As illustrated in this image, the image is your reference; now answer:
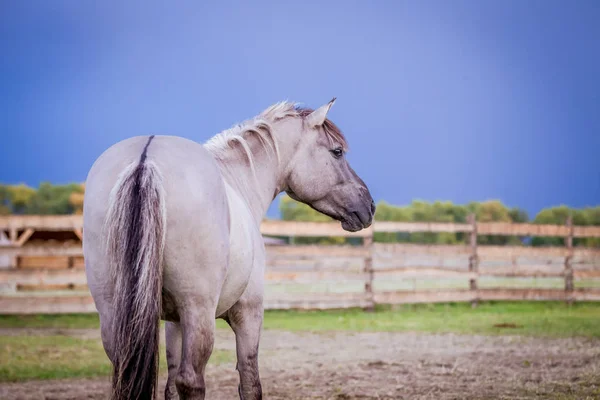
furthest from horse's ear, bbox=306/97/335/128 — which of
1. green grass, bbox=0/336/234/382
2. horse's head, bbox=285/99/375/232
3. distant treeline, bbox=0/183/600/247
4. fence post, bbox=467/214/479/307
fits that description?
distant treeline, bbox=0/183/600/247

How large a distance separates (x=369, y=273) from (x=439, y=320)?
1704 millimetres

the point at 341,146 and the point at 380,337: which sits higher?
the point at 341,146

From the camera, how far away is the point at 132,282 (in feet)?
8.13

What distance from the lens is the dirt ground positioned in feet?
16.6

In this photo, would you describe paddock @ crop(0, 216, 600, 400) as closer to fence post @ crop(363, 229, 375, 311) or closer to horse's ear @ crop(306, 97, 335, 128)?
Result: fence post @ crop(363, 229, 375, 311)

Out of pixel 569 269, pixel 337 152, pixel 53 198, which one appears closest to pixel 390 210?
pixel 53 198

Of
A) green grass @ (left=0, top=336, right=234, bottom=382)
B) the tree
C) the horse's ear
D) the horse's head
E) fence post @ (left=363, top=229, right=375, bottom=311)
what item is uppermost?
the tree

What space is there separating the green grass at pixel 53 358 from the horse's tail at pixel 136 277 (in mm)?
3746

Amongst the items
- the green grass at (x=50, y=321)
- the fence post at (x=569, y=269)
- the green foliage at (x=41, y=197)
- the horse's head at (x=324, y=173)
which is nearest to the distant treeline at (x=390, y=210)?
the green foliage at (x=41, y=197)

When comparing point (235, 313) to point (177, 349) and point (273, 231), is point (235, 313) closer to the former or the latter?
point (177, 349)

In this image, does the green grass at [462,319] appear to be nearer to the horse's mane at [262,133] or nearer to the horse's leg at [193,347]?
the horse's mane at [262,133]

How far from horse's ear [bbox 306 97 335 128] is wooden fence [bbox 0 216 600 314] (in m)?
7.31

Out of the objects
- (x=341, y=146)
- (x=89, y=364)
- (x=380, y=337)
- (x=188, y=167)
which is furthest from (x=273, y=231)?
(x=188, y=167)

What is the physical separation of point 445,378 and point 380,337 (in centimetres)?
322
